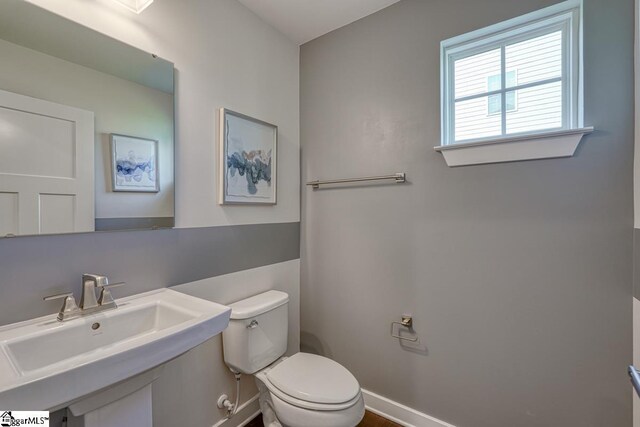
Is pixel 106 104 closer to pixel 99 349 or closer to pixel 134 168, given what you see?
pixel 134 168

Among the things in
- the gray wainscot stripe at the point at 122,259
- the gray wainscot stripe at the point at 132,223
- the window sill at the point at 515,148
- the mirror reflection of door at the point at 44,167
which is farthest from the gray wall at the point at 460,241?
the mirror reflection of door at the point at 44,167

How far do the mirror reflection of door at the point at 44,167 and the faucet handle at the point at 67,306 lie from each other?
23 cm

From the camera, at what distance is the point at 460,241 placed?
148 cm

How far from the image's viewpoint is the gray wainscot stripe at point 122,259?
94cm

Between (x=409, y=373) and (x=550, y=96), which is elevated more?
(x=550, y=96)

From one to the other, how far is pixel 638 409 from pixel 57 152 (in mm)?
2327

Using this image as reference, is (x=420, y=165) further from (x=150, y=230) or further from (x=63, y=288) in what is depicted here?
(x=63, y=288)

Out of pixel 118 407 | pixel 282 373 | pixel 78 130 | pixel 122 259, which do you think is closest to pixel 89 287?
pixel 122 259

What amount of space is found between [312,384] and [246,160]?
1217mm

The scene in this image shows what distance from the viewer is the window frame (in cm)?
124

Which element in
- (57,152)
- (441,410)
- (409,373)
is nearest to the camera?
(57,152)

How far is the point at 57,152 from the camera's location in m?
1.02

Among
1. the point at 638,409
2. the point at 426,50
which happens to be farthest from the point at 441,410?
the point at 426,50

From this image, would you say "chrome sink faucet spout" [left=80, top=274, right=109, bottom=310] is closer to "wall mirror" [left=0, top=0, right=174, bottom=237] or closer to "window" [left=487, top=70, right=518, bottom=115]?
"wall mirror" [left=0, top=0, right=174, bottom=237]
